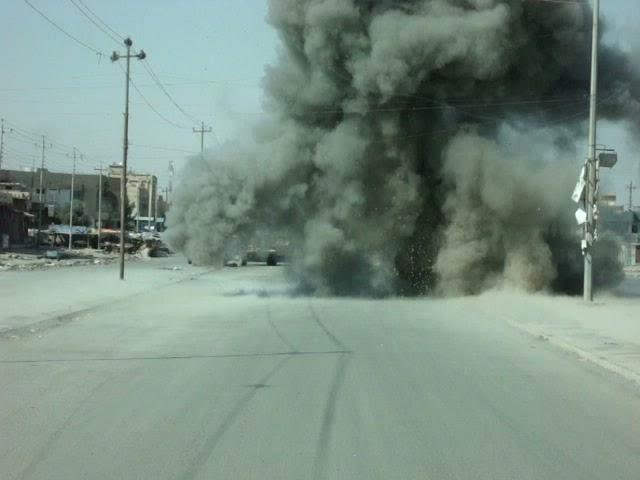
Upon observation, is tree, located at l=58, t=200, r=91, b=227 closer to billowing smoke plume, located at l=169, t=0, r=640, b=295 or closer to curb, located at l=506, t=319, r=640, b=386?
billowing smoke plume, located at l=169, t=0, r=640, b=295

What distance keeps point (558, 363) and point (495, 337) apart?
10.9 feet

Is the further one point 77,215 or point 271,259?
point 77,215

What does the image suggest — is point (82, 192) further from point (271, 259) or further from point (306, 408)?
point (306, 408)

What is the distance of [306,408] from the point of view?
7.49 metres

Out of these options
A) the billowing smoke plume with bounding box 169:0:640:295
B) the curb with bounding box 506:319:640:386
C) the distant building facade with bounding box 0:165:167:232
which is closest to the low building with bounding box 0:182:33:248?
the distant building facade with bounding box 0:165:167:232

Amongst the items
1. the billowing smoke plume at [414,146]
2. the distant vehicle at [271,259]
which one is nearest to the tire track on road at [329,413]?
the billowing smoke plume at [414,146]

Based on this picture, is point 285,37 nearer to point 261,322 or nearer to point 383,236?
point 383,236

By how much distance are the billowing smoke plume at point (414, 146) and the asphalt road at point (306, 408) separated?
36.2 feet

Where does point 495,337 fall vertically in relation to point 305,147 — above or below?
below

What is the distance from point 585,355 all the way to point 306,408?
5.85 m

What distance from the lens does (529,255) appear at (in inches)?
981

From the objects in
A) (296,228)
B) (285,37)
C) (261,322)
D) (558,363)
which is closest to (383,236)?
(296,228)

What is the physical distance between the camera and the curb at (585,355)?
9.63m

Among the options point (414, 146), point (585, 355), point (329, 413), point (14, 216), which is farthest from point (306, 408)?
point (14, 216)
